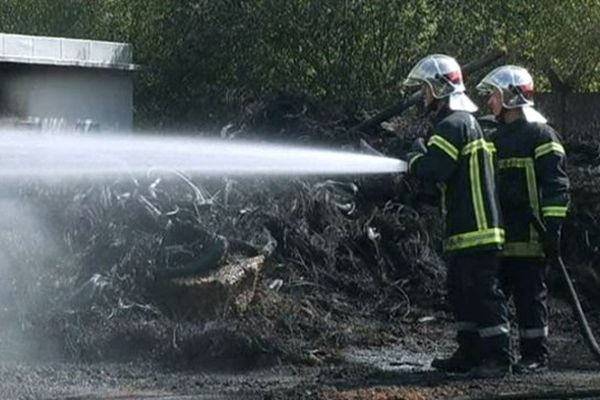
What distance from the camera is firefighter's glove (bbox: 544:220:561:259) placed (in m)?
8.95

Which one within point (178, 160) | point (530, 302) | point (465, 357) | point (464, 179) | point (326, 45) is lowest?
point (465, 357)

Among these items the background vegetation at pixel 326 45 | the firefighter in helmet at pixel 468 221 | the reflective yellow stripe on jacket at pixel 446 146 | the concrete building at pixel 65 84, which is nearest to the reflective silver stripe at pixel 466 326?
the firefighter in helmet at pixel 468 221

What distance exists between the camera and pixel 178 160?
12.1m

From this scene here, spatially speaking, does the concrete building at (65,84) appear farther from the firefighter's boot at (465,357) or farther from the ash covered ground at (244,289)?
the firefighter's boot at (465,357)

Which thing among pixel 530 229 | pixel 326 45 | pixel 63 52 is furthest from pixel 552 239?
pixel 326 45

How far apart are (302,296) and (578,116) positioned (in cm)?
998

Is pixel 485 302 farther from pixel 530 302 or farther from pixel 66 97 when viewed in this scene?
pixel 66 97

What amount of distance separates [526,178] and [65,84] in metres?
9.46

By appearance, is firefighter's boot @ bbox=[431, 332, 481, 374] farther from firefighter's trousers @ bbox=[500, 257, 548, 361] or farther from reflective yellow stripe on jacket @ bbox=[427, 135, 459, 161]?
reflective yellow stripe on jacket @ bbox=[427, 135, 459, 161]

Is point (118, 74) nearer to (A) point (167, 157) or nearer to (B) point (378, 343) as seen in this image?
(A) point (167, 157)

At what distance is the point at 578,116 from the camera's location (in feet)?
65.3

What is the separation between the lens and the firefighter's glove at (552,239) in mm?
8953

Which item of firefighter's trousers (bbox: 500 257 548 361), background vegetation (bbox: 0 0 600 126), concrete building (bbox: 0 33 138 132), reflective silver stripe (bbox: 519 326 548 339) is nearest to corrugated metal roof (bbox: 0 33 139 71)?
concrete building (bbox: 0 33 138 132)

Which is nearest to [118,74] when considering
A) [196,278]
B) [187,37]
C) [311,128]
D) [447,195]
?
[187,37]
